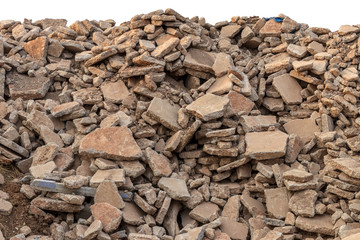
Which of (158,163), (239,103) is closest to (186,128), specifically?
(158,163)

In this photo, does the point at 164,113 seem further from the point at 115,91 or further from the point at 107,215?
the point at 107,215

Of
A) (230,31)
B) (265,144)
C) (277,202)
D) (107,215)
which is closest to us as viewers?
(107,215)

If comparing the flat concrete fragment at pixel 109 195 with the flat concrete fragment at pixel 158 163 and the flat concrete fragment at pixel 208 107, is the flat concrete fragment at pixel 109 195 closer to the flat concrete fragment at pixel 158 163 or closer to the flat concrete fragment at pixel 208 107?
the flat concrete fragment at pixel 158 163

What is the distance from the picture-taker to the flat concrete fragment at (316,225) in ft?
24.1

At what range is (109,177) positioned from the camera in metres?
7.74

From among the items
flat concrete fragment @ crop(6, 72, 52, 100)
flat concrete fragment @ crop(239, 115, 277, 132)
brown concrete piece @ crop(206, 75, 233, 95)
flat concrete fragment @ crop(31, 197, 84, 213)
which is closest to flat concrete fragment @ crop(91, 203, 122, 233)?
flat concrete fragment @ crop(31, 197, 84, 213)

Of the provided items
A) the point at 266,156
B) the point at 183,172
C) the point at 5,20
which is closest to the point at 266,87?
the point at 266,156

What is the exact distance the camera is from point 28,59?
11008mm

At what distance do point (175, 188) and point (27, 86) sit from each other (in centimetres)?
433

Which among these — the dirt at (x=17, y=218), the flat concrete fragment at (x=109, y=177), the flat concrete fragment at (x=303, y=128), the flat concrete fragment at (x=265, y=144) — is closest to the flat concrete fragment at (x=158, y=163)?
the flat concrete fragment at (x=109, y=177)

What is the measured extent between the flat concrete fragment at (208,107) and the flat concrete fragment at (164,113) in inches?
13.7

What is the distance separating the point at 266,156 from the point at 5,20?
8205 mm

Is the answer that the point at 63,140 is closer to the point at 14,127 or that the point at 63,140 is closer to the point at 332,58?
the point at 14,127

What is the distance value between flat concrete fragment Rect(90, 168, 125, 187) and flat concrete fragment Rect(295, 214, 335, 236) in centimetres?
287
